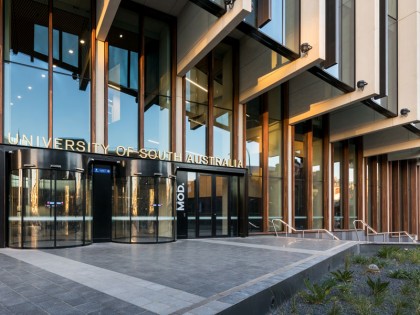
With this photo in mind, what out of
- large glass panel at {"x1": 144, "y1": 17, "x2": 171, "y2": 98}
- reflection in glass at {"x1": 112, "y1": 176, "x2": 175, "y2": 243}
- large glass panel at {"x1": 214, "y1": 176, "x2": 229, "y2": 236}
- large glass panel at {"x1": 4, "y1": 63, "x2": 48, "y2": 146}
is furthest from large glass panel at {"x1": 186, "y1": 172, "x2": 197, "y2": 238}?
large glass panel at {"x1": 4, "y1": 63, "x2": 48, "y2": 146}

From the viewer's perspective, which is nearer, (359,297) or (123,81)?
(359,297)

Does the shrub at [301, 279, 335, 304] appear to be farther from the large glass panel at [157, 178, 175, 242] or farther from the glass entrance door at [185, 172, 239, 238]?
the glass entrance door at [185, 172, 239, 238]

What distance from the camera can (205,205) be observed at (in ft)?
50.0

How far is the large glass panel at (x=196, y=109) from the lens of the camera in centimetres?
1570

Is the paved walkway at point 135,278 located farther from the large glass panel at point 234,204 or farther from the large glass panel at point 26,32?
the large glass panel at point 26,32

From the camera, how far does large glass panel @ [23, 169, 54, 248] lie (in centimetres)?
1077

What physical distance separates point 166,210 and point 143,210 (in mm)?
886

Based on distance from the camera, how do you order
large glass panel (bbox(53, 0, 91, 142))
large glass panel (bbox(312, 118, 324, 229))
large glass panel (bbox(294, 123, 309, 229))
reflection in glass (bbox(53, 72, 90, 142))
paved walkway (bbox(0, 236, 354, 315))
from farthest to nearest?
1. large glass panel (bbox(312, 118, 324, 229))
2. large glass panel (bbox(294, 123, 309, 229))
3. large glass panel (bbox(53, 0, 91, 142))
4. reflection in glass (bbox(53, 72, 90, 142))
5. paved walkway (bbox(0, 236, 354, 315))

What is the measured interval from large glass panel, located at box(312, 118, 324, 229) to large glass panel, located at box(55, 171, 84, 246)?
1354cm

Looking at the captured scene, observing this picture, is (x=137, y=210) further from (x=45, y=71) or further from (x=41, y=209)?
(x=45, y=71)

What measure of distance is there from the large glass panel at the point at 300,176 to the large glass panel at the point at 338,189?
314cm

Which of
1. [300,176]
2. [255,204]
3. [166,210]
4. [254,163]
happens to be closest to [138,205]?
Answer: [166,210]

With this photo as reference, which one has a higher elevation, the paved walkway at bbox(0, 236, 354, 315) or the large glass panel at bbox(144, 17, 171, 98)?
the large glass panel at bbox(144, 17, 171, 98)

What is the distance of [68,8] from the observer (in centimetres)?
1320
